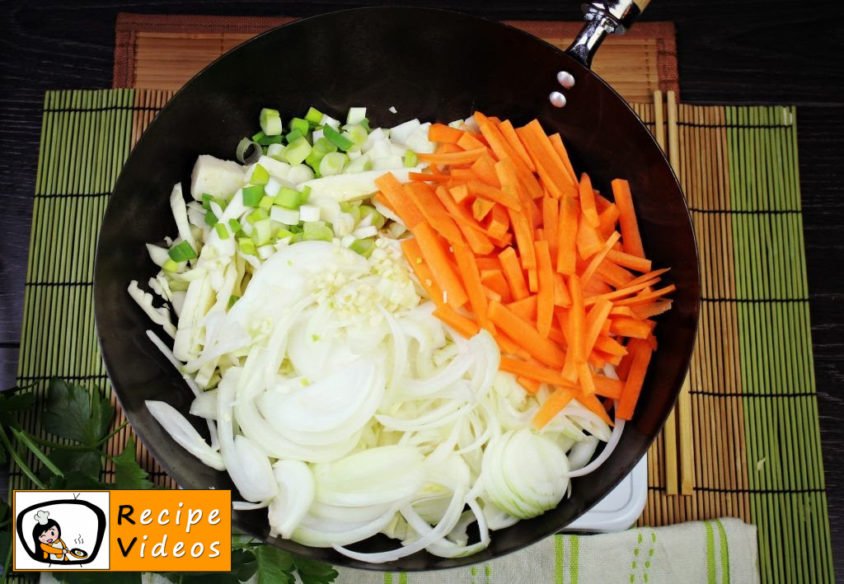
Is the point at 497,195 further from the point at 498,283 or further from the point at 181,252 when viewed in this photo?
the point at 181,252

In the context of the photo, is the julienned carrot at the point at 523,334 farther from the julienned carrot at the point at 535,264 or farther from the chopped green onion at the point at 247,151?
the chopped green onion at the point at 247,151

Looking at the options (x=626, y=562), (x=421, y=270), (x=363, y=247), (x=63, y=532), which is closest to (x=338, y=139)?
(x=363, y=247)

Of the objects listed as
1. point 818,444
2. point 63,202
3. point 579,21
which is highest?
point 579,21

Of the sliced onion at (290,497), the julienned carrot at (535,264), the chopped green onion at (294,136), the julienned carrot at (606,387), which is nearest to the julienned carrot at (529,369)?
the julienned carrot at (535,264)

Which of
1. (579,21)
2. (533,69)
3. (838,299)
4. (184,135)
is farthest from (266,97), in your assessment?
(838,299)

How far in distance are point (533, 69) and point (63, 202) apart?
4.01 feet

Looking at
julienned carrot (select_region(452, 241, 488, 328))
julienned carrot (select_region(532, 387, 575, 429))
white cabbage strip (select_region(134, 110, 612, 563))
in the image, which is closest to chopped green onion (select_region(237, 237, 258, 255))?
white cabbage strip (select_region(134, 110, 612, 563))

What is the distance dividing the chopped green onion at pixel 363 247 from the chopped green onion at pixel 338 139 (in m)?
0.24

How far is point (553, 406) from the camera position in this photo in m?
1.36

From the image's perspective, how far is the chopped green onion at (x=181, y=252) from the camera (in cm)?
150

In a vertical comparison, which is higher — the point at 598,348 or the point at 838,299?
the point at 838,299

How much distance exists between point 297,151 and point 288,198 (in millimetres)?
151

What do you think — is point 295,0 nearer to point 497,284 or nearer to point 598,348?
point 497,284

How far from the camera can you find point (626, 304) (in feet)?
4.74
